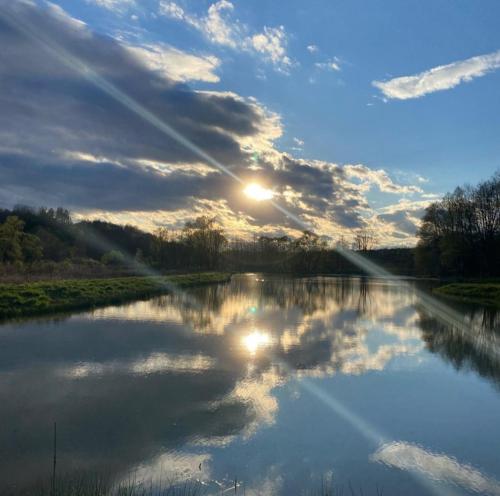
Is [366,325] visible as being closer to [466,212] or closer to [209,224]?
[466,212]

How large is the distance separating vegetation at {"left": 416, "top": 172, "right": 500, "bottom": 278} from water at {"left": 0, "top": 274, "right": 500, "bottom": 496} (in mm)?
44578

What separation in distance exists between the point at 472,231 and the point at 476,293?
2643 cm

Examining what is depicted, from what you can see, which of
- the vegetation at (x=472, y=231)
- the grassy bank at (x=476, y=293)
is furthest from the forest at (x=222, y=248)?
the grassy bank at (x=476, y=293)

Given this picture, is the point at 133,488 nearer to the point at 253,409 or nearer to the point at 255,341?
the point at 253,409

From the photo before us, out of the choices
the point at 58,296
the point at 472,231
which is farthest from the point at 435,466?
the point at 472,231

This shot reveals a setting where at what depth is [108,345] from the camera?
12.7 metres

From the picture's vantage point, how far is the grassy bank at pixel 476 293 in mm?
31356

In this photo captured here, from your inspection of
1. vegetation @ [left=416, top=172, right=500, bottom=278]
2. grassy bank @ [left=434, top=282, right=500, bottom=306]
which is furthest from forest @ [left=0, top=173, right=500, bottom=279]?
grassy bank @ [left=434, top=282, right=500, bottom=306]

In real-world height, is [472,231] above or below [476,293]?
above

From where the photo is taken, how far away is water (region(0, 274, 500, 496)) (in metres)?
5.49

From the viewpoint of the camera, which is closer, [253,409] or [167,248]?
[253,409]

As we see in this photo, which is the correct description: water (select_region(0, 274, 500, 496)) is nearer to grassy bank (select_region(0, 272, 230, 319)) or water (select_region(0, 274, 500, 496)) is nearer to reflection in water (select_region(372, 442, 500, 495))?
reflection in water (select_region(372, 442, 500, 495))

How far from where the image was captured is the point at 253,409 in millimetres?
7711

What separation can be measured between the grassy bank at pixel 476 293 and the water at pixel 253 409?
59.7 feet
